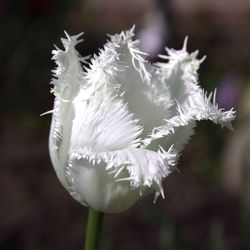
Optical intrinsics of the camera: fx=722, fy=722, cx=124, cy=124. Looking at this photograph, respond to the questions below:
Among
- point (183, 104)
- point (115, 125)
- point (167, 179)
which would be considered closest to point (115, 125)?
point (115, 125)

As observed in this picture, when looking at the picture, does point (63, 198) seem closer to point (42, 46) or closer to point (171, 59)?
point (42, 46)

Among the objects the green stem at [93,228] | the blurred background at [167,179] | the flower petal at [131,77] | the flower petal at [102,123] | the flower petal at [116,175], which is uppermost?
the blurred background at [167,179]

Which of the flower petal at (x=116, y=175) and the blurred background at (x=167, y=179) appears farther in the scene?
the blurred background at (x=167, y=179)

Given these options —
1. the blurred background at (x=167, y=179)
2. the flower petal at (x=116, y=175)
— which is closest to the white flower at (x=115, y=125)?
the flower petal at (x=116, y=175)

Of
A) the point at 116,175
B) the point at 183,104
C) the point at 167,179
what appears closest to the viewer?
the point at 116,175

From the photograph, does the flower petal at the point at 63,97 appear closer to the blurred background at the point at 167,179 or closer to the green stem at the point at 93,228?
the green stem at the point at 93,228

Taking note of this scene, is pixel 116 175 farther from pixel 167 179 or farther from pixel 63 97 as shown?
pixel 167 179
